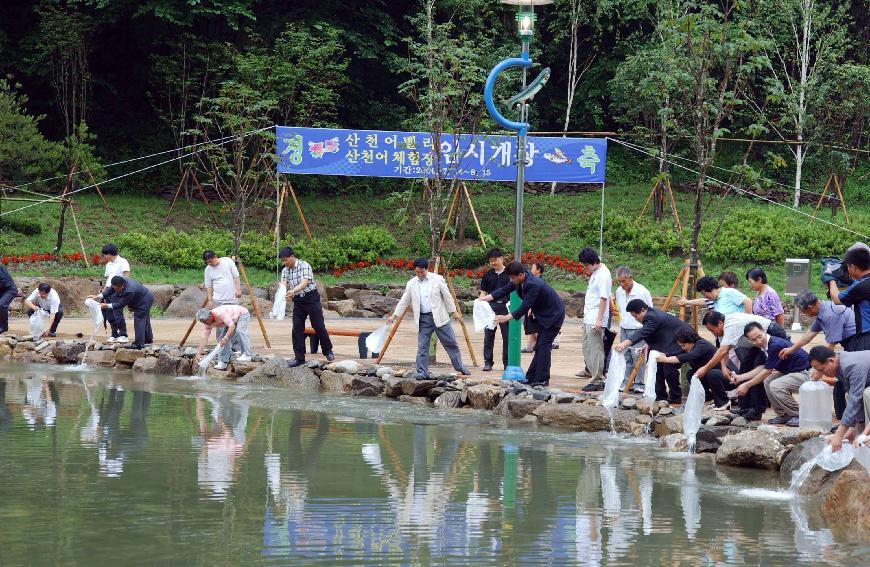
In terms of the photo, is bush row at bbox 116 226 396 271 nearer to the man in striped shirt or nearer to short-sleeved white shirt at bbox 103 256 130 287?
short-sleeved white shirt at bbox 103 256 130 287

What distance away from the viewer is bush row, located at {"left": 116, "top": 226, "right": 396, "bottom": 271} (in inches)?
980

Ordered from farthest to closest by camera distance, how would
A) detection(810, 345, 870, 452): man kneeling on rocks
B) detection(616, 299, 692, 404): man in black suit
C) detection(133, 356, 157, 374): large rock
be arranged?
detection(133, 356, 157, 374): large rock, detection(616, 299, 692, 404): man in black suit, detection(810, 345, 870, 452): man kneeling on rocks

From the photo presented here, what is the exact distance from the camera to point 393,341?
18094 mm

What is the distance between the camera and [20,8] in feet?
102

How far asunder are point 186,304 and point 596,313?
433 inches

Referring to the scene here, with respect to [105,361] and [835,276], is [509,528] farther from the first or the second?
[105,361]

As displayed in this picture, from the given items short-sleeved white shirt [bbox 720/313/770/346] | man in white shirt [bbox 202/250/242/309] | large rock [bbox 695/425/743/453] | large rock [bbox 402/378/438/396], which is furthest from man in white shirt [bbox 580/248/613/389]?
man in white shirt [bbox 202/250/242/309]

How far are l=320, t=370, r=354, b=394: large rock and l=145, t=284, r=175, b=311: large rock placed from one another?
334 inches

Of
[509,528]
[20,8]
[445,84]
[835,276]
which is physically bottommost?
[509,528]

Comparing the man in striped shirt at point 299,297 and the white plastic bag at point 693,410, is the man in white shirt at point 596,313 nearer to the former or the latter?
the white plastic bag at point 693,410

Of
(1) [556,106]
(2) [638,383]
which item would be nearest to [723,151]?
(1) [556,106]

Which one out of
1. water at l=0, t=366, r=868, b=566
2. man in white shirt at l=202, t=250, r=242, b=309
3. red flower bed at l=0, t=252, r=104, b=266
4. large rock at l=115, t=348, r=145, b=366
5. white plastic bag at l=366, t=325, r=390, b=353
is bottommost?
water at l=0, t=366, r=868, b=566

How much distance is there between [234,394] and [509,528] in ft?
23.1

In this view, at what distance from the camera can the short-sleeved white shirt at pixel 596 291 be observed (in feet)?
43.0
